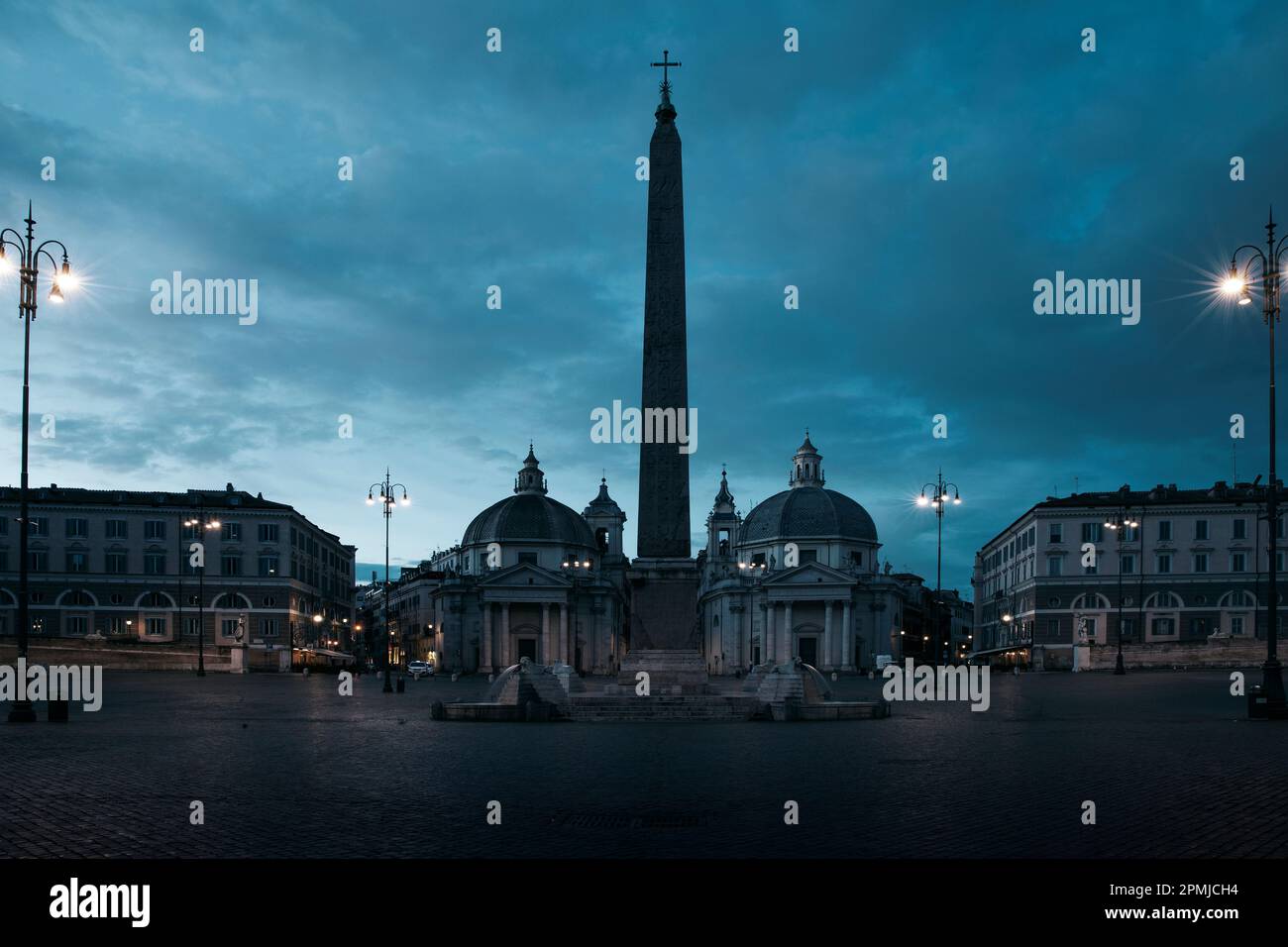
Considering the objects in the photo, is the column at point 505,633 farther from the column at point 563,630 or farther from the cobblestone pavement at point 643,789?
the cobblestone pavement at point 643,789

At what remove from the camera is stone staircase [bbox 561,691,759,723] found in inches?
1002

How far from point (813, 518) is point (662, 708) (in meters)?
87.3

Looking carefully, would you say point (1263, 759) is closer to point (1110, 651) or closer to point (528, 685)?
point (528, 685)

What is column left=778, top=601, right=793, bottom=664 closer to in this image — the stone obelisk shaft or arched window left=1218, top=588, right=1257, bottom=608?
arched window left=1218, top=588, right=1257, bottom=608

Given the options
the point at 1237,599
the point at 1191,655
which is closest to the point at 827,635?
the point at 1237,599

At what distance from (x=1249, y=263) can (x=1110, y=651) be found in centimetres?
5271

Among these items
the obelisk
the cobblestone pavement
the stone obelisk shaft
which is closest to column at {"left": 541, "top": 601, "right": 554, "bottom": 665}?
the obelisk

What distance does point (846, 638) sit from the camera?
99.4 metres

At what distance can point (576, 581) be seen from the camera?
105875 mm

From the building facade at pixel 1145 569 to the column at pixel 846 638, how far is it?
48.5 feet

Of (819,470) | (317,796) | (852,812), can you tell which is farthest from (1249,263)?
(819,470)

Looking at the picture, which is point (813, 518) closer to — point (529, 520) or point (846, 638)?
point (846, 638)

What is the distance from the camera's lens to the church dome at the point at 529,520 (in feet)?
365

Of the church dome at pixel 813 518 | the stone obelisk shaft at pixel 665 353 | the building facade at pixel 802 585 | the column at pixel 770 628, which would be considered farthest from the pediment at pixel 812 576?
the stone obelisk shaft at pixel 665 353
